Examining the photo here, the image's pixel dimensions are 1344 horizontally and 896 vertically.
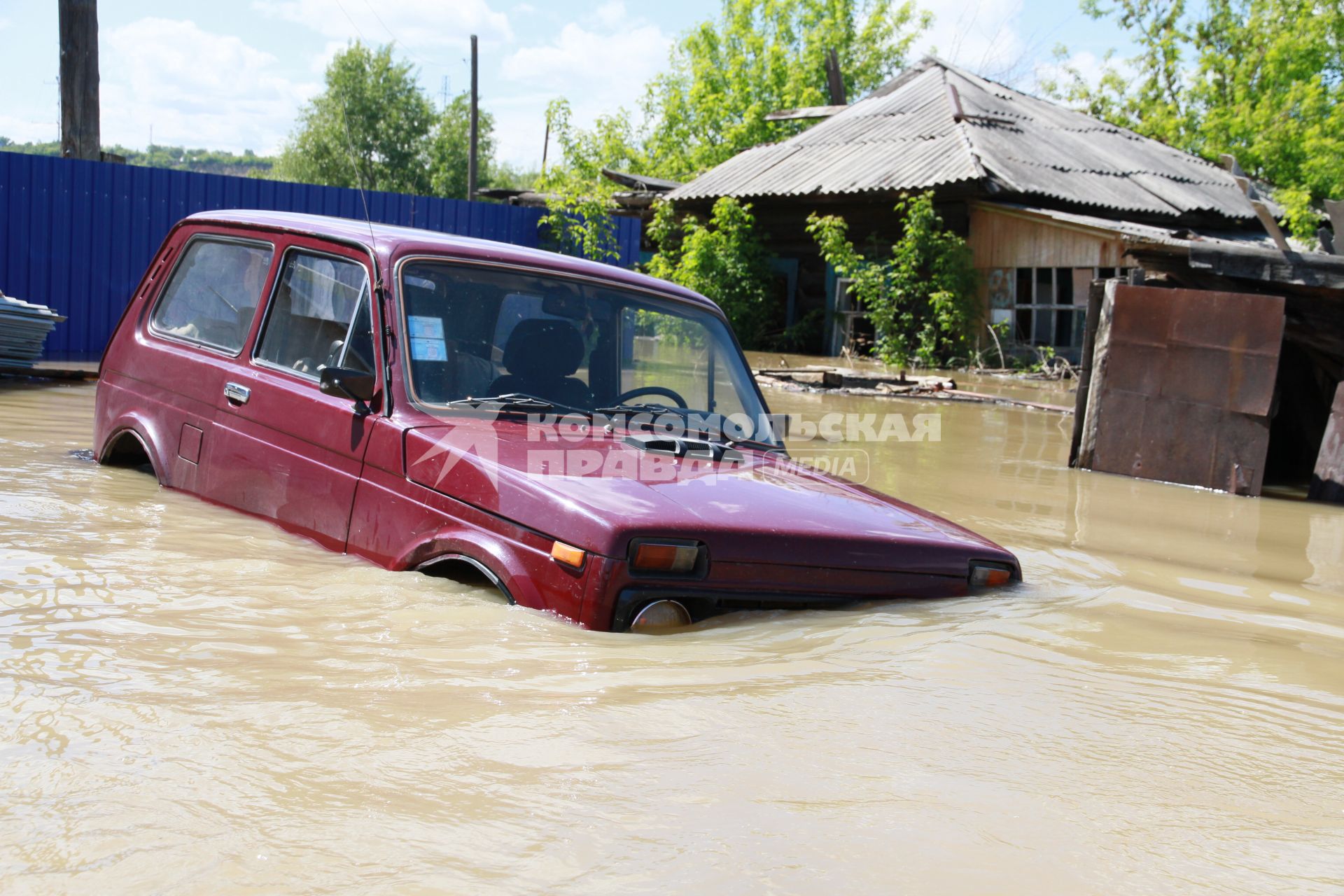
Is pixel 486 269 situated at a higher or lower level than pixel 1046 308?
lower

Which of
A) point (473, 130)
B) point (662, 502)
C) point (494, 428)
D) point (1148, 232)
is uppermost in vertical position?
point (473, 130)

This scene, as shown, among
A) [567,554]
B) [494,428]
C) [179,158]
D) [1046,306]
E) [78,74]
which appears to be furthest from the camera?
[179,158]

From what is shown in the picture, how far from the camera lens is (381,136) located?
57.1 meters

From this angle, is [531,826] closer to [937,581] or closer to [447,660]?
[447,660]

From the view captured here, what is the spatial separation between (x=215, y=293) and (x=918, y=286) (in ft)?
52.7

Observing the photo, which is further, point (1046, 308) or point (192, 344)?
point (1046, 308)

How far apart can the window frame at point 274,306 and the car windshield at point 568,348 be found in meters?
0.14

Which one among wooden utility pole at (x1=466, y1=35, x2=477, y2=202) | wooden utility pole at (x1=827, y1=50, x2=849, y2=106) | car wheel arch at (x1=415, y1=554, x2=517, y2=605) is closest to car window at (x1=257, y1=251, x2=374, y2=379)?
car wheel arch at (x1=415, y1=554, x2=517, y2=605)

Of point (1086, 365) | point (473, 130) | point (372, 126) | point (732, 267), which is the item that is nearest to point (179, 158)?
point (372, 126)

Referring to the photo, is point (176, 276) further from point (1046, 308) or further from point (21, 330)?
point (1046, 308)

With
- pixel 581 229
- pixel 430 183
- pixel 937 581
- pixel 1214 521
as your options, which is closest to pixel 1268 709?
pixel 937 581

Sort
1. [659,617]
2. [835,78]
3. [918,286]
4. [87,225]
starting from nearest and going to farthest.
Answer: [659,617], [87,225], [918,286], [835,78]

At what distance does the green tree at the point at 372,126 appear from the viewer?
5570 centimetres

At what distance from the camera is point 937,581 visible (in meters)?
3.65
